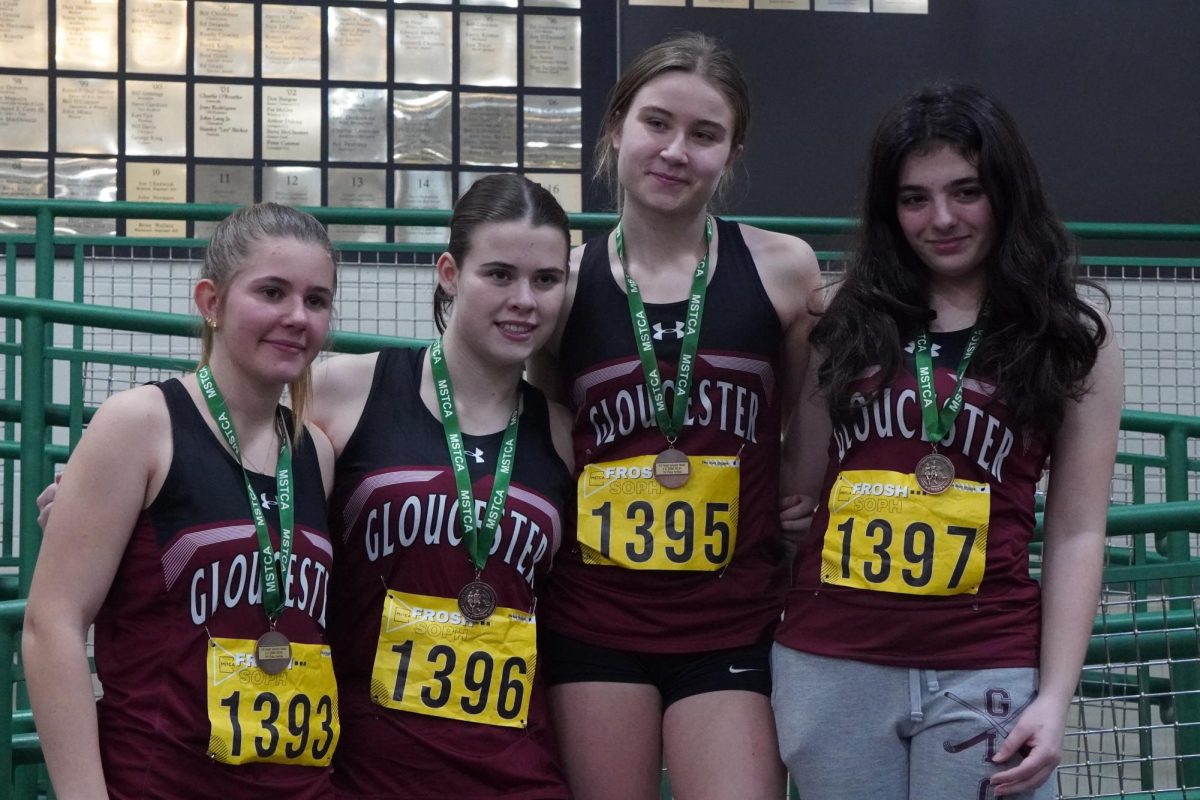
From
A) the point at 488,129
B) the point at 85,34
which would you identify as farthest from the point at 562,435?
the point at 85,34

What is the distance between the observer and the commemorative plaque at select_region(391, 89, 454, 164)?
20.4ft

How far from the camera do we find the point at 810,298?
8.17 ft

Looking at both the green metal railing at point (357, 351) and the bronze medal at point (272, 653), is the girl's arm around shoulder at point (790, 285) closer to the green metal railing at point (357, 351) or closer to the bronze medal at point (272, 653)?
the green metal railing at point (357, 351)

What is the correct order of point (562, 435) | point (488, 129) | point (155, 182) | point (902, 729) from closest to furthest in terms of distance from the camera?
point (902, 729), point (562, 435), point (155, 182), point (488, 129)

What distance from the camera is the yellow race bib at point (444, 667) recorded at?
7.18 feet

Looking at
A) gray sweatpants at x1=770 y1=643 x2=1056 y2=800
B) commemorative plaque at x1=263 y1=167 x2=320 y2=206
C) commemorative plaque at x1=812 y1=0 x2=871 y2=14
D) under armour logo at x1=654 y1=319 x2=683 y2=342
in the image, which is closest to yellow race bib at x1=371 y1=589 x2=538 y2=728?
gray sweatpants at x1=770 y1=643 x2=1056 y2=800

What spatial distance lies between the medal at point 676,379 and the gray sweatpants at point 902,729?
0.44 meters

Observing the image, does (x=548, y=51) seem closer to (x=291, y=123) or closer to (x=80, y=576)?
(x=291, y=123)

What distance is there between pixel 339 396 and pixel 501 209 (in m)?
0.43

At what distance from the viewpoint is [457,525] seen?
7.36ft

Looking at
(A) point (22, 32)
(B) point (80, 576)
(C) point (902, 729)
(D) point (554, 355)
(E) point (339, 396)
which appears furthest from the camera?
(A) point (22, 32)

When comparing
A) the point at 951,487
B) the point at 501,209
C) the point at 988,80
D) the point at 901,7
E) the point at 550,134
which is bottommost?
the point at 951,487

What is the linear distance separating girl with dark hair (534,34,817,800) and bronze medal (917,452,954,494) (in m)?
0.38

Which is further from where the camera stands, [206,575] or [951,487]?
[951,487]
